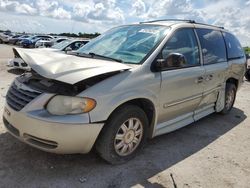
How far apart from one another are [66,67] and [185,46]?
201 cm

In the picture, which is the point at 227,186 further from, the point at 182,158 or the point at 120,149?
the point at 120,149

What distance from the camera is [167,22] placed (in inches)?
172

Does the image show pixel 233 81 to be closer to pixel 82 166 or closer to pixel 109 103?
pixel 109 103

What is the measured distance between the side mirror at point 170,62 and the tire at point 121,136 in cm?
64

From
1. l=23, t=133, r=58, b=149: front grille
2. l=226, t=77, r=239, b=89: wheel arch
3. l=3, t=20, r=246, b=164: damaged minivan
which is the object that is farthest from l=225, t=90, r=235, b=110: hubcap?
l=23, t=133, r=58, b=149: front grille

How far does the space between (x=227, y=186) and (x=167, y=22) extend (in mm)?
2532

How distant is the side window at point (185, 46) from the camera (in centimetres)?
392

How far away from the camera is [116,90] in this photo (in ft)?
10.2

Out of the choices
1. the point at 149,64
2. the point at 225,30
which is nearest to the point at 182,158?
the point at 149,64

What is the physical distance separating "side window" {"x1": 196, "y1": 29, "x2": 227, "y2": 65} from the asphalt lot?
4.62 ft

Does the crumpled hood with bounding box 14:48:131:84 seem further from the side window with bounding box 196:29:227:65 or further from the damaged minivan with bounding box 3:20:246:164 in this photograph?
the side window with bounding box 196:29:227:65

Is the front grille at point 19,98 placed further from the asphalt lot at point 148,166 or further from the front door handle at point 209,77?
the front door handle at point 209,77

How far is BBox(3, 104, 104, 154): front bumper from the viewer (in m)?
2.88

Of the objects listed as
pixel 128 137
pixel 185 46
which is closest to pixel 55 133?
pixel 128 137
